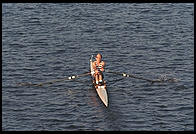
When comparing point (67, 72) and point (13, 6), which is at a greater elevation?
point (13, 6)

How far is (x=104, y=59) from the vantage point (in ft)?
186

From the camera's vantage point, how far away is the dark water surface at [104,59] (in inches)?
1729

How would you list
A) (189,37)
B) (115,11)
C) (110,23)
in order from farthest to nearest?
(115,11) → (110,23) → (189,37)

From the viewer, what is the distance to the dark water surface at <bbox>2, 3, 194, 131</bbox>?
4391 cm

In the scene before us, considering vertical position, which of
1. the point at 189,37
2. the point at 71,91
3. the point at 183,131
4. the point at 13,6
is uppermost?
the point at 13,6

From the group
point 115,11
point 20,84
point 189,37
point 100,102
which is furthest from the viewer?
point 115,11

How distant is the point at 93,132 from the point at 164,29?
90.0 ft

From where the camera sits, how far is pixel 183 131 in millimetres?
41688

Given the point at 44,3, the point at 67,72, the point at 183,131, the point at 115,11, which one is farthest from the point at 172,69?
the point at 44,3

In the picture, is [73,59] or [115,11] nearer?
[73,59]

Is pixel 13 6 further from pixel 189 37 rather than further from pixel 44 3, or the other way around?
pixel 189 37

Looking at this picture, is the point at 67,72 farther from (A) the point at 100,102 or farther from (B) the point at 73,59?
(A) the point at 100,102

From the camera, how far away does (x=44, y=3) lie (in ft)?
254

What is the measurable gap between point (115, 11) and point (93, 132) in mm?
33769
